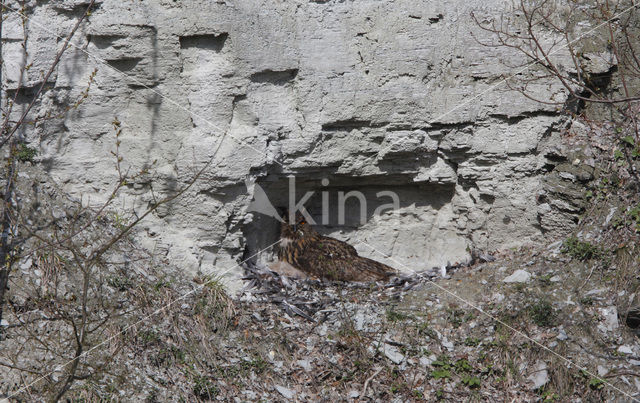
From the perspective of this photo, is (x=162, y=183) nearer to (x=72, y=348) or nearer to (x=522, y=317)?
(x=72, y=348)

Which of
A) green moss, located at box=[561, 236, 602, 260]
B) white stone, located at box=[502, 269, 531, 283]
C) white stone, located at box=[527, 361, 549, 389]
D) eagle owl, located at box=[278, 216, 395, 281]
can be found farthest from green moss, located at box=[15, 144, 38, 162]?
green moss, located at box=[561, 236, 602, 260]

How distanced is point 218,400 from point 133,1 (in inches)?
142

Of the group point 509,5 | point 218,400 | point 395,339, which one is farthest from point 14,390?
point 509,5

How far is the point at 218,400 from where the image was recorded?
17.1 feet

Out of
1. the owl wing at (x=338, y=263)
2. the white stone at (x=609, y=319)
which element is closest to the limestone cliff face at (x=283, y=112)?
the owl wing at (x=338, y=263)

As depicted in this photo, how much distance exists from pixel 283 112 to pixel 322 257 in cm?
167

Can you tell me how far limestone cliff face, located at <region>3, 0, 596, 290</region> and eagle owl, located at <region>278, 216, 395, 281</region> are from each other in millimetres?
293

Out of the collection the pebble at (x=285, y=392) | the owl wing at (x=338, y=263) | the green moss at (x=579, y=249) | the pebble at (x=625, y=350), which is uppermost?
the green moss at (x=579, y=249)

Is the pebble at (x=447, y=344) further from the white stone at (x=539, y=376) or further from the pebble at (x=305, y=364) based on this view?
the pebble at (x=305, y=364)

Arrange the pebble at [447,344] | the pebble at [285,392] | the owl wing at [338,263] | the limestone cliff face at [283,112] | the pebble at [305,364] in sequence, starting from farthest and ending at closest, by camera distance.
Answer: the owl wing at [338,263]
the limestone cliff face at [283,112]
the pebble at [447,344]
the pebble at [305,364]
the pebble at [285,392]

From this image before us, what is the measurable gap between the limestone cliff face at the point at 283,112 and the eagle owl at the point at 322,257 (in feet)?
0.96

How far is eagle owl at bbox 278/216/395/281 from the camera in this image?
22.7ft

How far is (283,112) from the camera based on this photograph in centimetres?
643

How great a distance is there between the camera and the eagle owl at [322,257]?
6.91m
